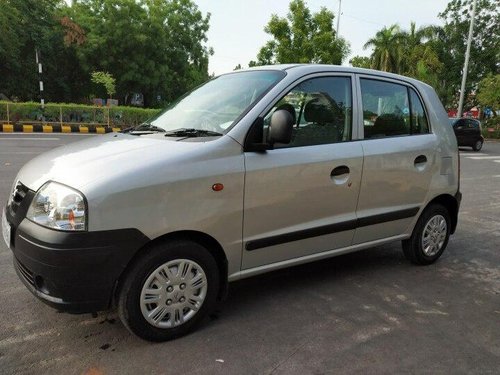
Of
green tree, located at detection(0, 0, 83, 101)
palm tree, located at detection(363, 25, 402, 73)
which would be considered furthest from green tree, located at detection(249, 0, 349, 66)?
green tree, located at detection(0, 0, 83, 101)

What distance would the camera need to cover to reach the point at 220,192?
2.89 metres

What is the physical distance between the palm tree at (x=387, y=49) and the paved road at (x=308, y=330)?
33537 mm

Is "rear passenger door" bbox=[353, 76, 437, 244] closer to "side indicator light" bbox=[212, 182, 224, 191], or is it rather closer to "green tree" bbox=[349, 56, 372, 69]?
"side indicator light" bbox=[212, 182, 224, 191]

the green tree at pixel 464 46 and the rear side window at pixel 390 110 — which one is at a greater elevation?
the green tree at pixel 464 46

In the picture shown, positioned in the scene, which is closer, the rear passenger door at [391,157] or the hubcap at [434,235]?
the rear passenger door at [391,157]

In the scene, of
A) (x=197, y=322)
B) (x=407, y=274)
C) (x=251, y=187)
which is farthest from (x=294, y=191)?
(x=407, y=274)

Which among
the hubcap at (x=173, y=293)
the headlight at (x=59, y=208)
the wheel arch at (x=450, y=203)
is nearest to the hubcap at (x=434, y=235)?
the wheel arch at (x=450, y=203)

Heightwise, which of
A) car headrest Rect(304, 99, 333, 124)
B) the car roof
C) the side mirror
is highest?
the car roof

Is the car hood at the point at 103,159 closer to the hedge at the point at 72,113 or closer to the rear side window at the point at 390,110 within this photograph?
the rear side window at the point at 390,110

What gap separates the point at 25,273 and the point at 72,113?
2025 cm

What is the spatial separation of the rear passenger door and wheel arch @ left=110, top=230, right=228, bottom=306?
1.27 meters

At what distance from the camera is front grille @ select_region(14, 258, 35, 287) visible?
2676 mm

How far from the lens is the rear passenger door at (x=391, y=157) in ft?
12.3

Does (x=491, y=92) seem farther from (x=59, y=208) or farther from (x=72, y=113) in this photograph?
(x=59, y=208)
